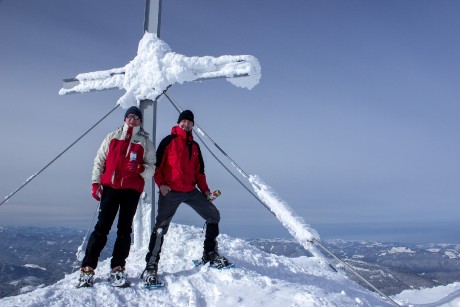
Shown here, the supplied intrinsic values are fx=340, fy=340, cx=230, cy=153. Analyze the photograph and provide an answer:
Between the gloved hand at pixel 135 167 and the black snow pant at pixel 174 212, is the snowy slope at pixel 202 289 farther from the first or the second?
the gloved hand at pixel 135 167

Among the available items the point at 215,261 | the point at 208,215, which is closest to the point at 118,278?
the point at 215,261

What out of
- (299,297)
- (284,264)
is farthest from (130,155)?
Answer: (284,264)

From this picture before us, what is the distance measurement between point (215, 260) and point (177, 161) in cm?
161

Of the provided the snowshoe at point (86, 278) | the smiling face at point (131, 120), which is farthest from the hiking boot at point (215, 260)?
the smiling face at point (131, 120)

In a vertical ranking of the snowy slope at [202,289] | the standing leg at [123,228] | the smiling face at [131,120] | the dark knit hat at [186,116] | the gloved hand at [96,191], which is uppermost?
the dark knit hat at [186,116]

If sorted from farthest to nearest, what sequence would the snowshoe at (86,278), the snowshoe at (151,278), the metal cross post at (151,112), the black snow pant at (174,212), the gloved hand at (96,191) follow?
the metal cross post at (151,112)
the black snow pant at (174,212)
the gloved hand at (96,191)
the snowshoe at (151,278)
the snowshoe at (86,278)

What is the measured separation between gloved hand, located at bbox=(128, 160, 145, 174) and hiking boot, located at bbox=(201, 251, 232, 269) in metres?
1.67

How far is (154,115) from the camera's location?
6363 millimetres

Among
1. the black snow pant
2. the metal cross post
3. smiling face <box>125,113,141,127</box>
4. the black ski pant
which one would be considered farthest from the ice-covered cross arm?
the black ski pant

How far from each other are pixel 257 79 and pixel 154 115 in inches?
81.7

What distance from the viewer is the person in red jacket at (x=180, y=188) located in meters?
5.00

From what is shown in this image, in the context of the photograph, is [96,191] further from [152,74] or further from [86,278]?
[152,74]

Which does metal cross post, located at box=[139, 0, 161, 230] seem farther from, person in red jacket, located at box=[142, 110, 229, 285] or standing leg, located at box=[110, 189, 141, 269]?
standing leg, located at box=[110, 189, 141, 269]

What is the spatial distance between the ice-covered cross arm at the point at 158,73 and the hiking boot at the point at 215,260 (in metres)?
2.79
